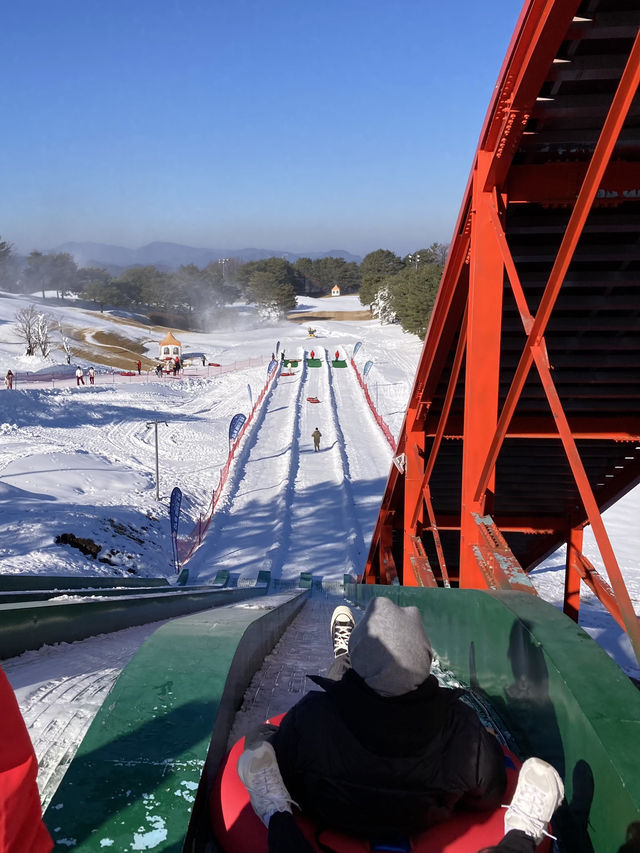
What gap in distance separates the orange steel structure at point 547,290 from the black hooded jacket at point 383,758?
1.94 m

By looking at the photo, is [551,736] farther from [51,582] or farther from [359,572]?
[359,572]

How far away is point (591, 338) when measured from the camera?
820 cm

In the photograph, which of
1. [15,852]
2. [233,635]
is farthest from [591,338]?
[15,852]

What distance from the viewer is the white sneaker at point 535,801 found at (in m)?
2.45

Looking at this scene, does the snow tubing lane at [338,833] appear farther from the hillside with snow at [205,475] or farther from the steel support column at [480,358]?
the hillside with snow at [205,475]

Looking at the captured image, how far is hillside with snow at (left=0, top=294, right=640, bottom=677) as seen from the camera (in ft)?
63.7

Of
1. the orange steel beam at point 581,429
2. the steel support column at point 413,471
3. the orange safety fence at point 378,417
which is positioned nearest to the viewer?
the orange steel beam at point 581,429

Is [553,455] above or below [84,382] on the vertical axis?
above

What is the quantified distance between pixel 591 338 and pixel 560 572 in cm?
1509

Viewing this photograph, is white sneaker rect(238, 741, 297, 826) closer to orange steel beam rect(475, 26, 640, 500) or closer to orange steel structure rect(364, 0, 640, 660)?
orange steel structure rect(364, 0, 640, 660)

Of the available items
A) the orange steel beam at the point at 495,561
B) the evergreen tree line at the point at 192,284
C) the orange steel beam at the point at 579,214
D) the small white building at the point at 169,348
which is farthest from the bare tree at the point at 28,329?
the orange steel beam at the point at 579,214

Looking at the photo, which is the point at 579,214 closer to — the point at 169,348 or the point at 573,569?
the point at 573,569

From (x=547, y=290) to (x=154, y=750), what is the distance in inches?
158

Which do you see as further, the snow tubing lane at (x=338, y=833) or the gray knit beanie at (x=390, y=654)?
the snow tubing lane at (x=338, y=833)
